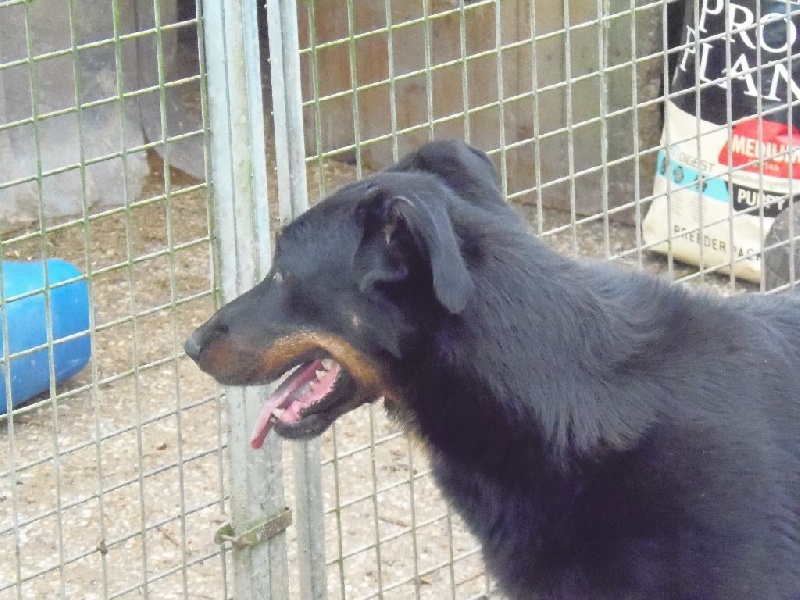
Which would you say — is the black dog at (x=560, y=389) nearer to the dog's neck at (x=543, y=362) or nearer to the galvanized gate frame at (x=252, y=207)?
the dog's neck at (x=543, y=362)

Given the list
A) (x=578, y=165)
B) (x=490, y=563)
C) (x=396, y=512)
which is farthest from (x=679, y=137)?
(x=490, y=563)

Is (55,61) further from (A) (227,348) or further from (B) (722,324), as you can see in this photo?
(B) (722,324)

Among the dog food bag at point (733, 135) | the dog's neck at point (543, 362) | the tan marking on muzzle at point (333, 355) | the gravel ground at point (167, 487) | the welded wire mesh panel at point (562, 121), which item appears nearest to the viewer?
the dog's neck at point (543, 362)

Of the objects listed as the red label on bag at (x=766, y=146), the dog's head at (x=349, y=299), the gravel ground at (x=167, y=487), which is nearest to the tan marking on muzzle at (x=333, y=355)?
the dog's head at (x=349, y=299)

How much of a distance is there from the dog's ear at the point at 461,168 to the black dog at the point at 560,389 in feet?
0.37

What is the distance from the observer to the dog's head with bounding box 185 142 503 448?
2.52 metres

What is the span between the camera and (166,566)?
4055 mm

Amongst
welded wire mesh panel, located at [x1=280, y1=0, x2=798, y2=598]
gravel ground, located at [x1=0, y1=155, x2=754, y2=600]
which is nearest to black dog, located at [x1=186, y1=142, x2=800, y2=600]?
gravel ground, located at [x1=0, y1=155, x2=754, y2=600]

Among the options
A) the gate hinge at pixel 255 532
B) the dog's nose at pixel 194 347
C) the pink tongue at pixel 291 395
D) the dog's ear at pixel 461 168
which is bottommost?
the gate hinge at pixel 255 532

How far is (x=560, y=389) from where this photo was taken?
252 centimetres

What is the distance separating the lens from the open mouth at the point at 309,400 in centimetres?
275

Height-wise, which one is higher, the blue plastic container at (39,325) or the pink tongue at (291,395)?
the pink tongue at (291,395)

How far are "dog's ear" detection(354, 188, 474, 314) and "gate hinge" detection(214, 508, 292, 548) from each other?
89 centimetres

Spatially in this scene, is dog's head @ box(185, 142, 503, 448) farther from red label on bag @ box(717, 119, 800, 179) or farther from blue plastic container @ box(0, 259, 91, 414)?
red label on bag @ box(717, 119, 800, 179)
